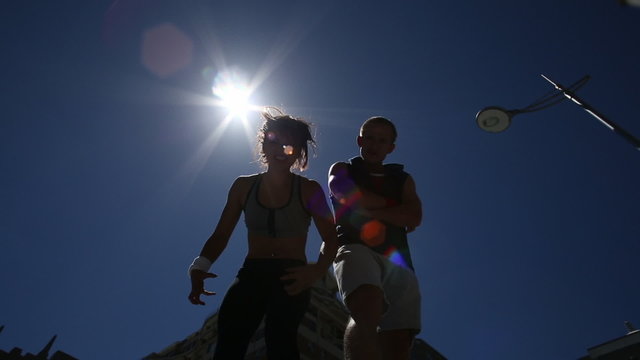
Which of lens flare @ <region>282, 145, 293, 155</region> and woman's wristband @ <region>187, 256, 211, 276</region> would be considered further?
lens flare @ <region>282, 145, 293, 155</region>

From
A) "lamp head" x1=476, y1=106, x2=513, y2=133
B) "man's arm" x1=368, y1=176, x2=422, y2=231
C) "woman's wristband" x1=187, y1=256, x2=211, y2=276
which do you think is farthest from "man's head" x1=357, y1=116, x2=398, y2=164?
"lamp head" x1=476, y1=106, x2=513, y2=133

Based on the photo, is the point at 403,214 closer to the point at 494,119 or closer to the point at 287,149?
the point at 287,149

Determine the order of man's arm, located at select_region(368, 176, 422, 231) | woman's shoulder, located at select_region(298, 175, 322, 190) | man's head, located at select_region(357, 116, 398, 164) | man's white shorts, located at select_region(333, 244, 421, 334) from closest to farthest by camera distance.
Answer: man's white shorts, located at select_region(333, 244, 421, 334)
man's arm, located at select_region(368, 176, 422, 231)
woman's shoulder, located at select_region(298, 175, 322, 190)
man's head, located at select_region(357, 116, 398, 164)

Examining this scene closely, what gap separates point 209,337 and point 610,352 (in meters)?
36.0

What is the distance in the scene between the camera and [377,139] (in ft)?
11.5

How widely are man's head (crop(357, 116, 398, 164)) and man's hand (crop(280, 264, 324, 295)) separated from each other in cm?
140

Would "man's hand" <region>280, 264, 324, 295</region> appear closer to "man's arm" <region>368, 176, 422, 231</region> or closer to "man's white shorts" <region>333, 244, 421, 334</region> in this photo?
"man's white shorts" <region>333, 244, 421, 334</region>

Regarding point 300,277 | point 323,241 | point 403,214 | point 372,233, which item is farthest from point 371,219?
point 300,277

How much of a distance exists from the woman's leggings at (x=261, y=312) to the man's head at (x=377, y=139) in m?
1.40

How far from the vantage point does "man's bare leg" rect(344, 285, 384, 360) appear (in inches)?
86.0

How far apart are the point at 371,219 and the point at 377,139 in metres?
0.95

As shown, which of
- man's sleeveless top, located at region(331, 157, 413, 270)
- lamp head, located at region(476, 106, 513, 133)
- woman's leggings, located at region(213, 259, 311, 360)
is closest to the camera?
woman's leggings, located at region(213, 259, 311, 360)

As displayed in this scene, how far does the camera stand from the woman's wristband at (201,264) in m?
2.73

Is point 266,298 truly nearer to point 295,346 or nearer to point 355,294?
point 295,346
